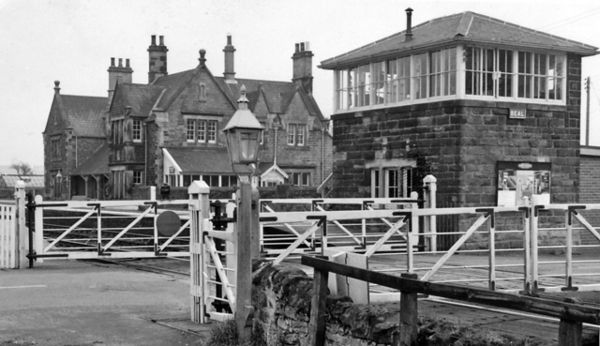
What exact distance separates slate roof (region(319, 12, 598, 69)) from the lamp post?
13344mm

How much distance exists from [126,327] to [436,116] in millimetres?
14216

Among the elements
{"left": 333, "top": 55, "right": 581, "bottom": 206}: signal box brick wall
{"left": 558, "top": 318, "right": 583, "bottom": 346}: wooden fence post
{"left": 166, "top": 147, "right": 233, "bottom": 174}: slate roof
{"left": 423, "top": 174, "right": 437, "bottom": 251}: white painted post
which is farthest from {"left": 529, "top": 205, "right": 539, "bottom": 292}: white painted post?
{"left": 166, "top": 147, "right": 233, "bottom": 174}: slate roof

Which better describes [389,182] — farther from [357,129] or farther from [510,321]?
[510,321]

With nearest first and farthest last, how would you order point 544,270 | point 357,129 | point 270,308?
point 270,308 < point 544,270 < point 357,129

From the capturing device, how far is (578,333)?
4.16 metres

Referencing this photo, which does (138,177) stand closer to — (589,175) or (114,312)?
(589,175)

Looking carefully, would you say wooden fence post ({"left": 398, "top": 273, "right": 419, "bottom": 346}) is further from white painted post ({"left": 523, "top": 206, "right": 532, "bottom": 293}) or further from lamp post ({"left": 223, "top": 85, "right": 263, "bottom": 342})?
white painted post ({"left": 523, "top": 206, "right": 532, "bottom": 293})

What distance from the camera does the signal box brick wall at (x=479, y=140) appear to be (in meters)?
21.3

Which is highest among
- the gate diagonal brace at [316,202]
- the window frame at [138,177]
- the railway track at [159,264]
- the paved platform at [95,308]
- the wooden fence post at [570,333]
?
the window frame at [138,177]

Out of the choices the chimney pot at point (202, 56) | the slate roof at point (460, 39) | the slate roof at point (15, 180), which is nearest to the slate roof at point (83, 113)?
the chimney pot at point (202, 56)

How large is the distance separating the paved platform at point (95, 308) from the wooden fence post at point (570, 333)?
5217mm

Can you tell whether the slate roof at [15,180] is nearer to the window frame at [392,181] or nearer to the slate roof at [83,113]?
the slate roof at [83,113]

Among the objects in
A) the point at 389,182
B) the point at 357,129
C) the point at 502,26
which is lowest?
the point at 389,182

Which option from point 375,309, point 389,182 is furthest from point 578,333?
point 389,182
